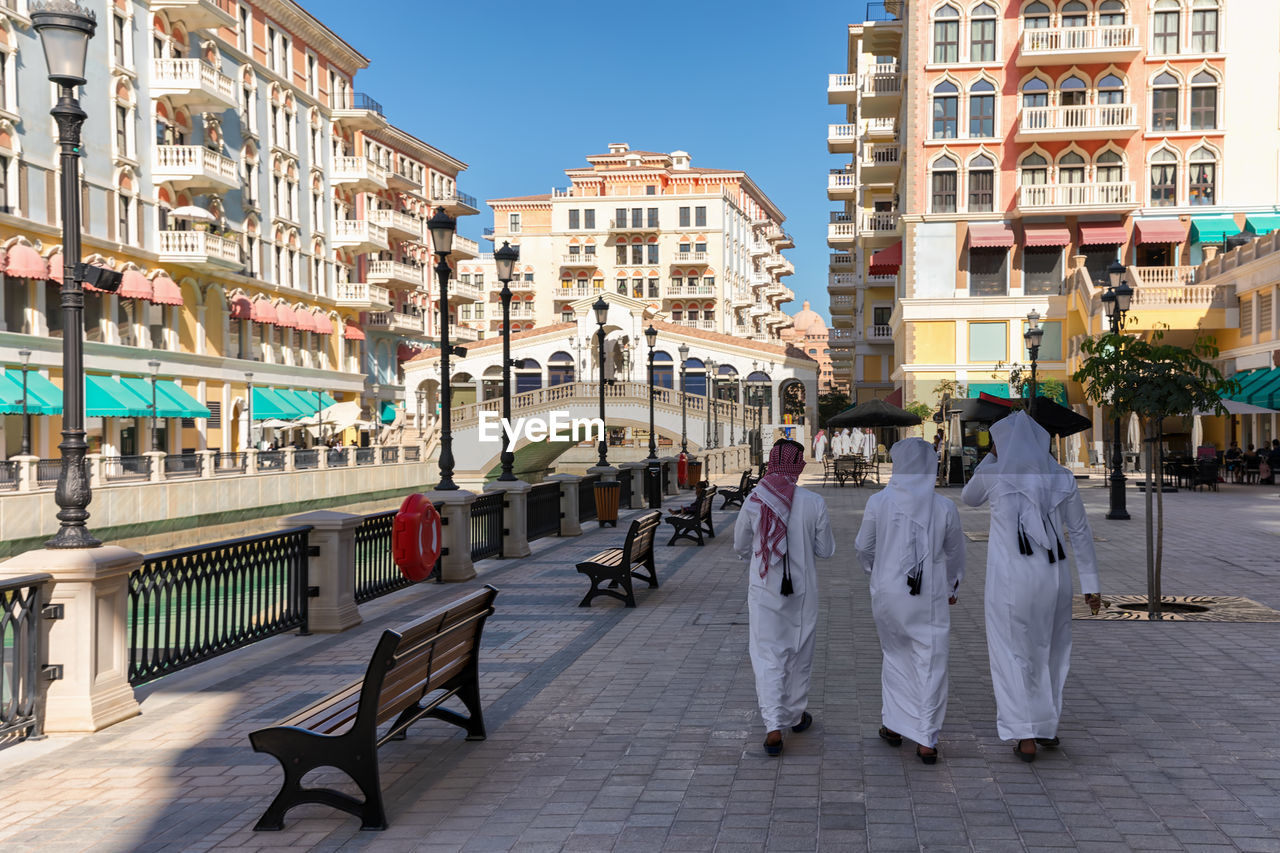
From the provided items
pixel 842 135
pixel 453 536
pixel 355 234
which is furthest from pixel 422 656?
pixel 842 135

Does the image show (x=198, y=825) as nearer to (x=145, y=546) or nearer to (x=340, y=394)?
(x=145, y=546)

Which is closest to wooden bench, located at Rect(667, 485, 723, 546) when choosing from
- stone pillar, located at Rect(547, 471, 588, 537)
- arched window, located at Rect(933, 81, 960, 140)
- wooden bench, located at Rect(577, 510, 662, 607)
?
stone pillar, located at Rect(547, 471, 588, 537)

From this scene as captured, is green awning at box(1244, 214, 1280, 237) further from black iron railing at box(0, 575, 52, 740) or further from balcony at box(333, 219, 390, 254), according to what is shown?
black iron railing at box(0, 575, 52, 740)

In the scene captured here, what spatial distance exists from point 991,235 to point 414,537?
120 feet

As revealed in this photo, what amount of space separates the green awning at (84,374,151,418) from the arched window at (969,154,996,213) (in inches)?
1219

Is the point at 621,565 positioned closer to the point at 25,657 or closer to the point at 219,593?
the point at 219,593

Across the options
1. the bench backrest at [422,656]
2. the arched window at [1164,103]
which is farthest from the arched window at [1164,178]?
the bench backrest at [422,656]

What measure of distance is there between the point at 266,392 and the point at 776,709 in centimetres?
4301

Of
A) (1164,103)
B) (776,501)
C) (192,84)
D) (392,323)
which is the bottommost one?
(776,501)

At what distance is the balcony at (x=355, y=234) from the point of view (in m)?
54.1

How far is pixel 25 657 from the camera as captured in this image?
680cm

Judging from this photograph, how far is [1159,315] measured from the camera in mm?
37000

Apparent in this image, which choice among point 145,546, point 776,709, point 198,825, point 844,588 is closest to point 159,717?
point 198,825

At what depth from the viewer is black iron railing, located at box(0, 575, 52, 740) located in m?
6.68
